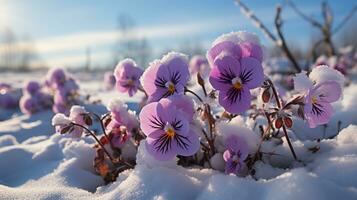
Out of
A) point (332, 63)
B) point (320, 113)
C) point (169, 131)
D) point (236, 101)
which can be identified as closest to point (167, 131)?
point (169, 131)

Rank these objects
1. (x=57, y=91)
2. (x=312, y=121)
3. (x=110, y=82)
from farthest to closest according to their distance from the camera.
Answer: (x=110, y=82) → (x=57, y=91) → (x=312, y=121)

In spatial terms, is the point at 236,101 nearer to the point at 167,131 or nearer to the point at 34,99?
the point at 167,131

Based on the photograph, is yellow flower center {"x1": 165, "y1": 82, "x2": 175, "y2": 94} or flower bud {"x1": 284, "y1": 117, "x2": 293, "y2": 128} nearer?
flower bud {"x1": 284, "y1": 117, "x2": 293, "y2": 128}

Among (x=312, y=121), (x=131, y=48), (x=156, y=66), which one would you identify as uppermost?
(x=156, y=66)

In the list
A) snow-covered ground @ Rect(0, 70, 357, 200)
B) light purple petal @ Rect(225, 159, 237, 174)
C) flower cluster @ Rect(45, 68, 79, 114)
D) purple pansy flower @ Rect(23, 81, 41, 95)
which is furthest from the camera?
purple pansy flower @ Rect(23, 81, 41, 95)

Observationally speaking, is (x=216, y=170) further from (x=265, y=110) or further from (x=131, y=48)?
(x=131, y=48)

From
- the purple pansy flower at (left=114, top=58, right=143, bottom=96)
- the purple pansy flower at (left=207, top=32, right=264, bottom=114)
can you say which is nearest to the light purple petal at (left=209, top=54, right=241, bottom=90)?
the purple pansy flower at (left=207, top=32, right=264, bottom=114)

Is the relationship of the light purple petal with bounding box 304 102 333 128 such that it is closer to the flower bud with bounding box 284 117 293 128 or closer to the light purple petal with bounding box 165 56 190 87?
the flower bud with bounding box 284 117 293 128

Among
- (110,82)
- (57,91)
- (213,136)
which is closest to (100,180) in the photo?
(213,136)
